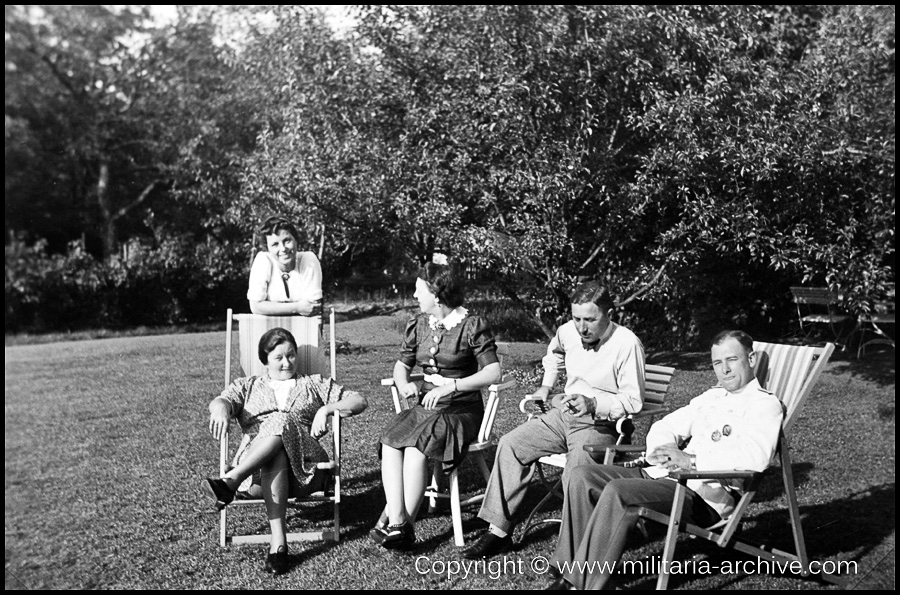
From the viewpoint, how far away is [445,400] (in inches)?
173

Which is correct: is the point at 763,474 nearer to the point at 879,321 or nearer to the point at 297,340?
the point at 297,340

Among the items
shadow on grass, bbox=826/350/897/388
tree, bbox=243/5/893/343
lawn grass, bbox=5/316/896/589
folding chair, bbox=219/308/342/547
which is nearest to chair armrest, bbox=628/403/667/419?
lawn grass, bbox=5/316/896/589

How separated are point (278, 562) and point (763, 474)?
2.11 m

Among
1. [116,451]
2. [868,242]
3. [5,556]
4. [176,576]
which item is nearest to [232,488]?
[176,576]

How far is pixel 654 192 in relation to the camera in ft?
21.9

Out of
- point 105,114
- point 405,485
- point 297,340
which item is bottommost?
point 405,485

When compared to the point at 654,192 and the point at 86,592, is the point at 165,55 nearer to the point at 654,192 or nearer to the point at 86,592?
the point at 86,592

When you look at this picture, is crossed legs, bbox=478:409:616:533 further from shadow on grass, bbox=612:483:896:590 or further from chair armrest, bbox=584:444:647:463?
shadow on grass, bbox=612:483:896:590

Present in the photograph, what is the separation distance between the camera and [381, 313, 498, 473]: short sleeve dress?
4191 mm

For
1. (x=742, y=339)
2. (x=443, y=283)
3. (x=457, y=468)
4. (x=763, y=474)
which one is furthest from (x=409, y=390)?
(x=763, y=474)

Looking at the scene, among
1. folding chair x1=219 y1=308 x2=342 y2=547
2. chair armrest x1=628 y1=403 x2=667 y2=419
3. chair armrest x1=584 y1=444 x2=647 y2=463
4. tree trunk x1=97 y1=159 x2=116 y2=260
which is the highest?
tree trunk x1=97 y1=159 x2=116 y2=260

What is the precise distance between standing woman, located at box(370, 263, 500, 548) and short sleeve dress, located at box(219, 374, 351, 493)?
0.35 meters

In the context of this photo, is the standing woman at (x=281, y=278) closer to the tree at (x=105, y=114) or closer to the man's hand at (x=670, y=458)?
the tree at (x=105, y=114)

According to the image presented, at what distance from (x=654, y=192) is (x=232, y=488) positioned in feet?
13.4
